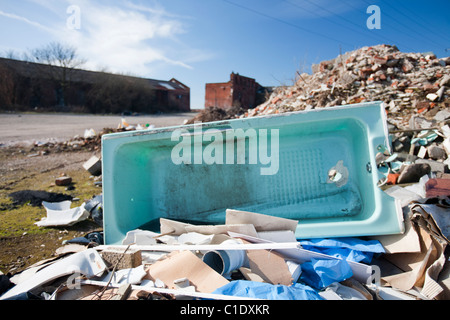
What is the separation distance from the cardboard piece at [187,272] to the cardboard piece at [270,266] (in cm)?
20

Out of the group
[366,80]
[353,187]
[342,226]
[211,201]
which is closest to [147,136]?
[211,201]

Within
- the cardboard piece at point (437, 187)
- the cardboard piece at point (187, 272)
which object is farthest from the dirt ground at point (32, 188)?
the cardboard piece at point (437, 187)

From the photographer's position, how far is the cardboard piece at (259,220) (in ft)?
5.31

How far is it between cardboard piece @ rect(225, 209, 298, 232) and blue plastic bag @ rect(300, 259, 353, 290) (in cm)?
32

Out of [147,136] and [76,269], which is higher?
[147,136]

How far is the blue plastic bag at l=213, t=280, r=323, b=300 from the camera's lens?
1.10m

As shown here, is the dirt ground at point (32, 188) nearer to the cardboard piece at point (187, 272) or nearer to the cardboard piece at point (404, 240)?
the cardboard piece at point (187, 272)

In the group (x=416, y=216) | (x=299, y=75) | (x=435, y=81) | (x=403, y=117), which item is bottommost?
(x=416, y=216)

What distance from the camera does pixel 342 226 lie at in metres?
1.64

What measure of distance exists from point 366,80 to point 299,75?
199 centimetres

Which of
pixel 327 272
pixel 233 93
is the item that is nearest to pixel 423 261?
pixel 327 272

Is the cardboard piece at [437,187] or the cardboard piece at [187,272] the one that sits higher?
the cardboard piece at [437,187]

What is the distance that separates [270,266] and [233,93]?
59.6 feet
